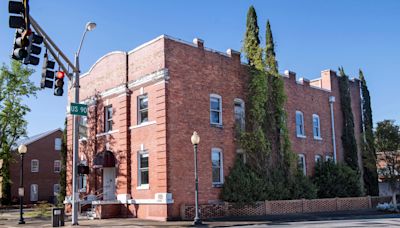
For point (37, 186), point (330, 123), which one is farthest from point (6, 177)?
point (330, 123)

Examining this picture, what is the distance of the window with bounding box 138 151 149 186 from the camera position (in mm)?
24803

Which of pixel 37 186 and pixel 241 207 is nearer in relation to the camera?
pixel 241 207

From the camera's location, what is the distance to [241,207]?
2523 centimetres

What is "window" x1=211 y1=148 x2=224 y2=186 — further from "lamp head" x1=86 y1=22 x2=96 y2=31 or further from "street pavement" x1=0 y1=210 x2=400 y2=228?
"lamp head" x1=86 y1=22 x2=96 y2=31

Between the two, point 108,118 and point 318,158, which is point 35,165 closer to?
point 108,118

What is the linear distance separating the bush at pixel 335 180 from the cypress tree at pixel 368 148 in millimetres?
1719

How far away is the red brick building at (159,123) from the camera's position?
23.6 metres

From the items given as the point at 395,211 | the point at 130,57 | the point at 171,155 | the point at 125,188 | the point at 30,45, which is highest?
the point at 130,57

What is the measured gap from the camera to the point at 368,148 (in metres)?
34.1

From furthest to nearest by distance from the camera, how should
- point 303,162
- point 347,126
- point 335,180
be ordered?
point 347,126 → point 303,162 → point 335,180

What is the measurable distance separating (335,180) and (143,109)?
49.6 feet

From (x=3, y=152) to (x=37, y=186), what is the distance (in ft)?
54.3

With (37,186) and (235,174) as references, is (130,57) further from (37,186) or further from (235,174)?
(37,186)

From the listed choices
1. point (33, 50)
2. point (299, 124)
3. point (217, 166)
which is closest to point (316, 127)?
point (299, 124)
